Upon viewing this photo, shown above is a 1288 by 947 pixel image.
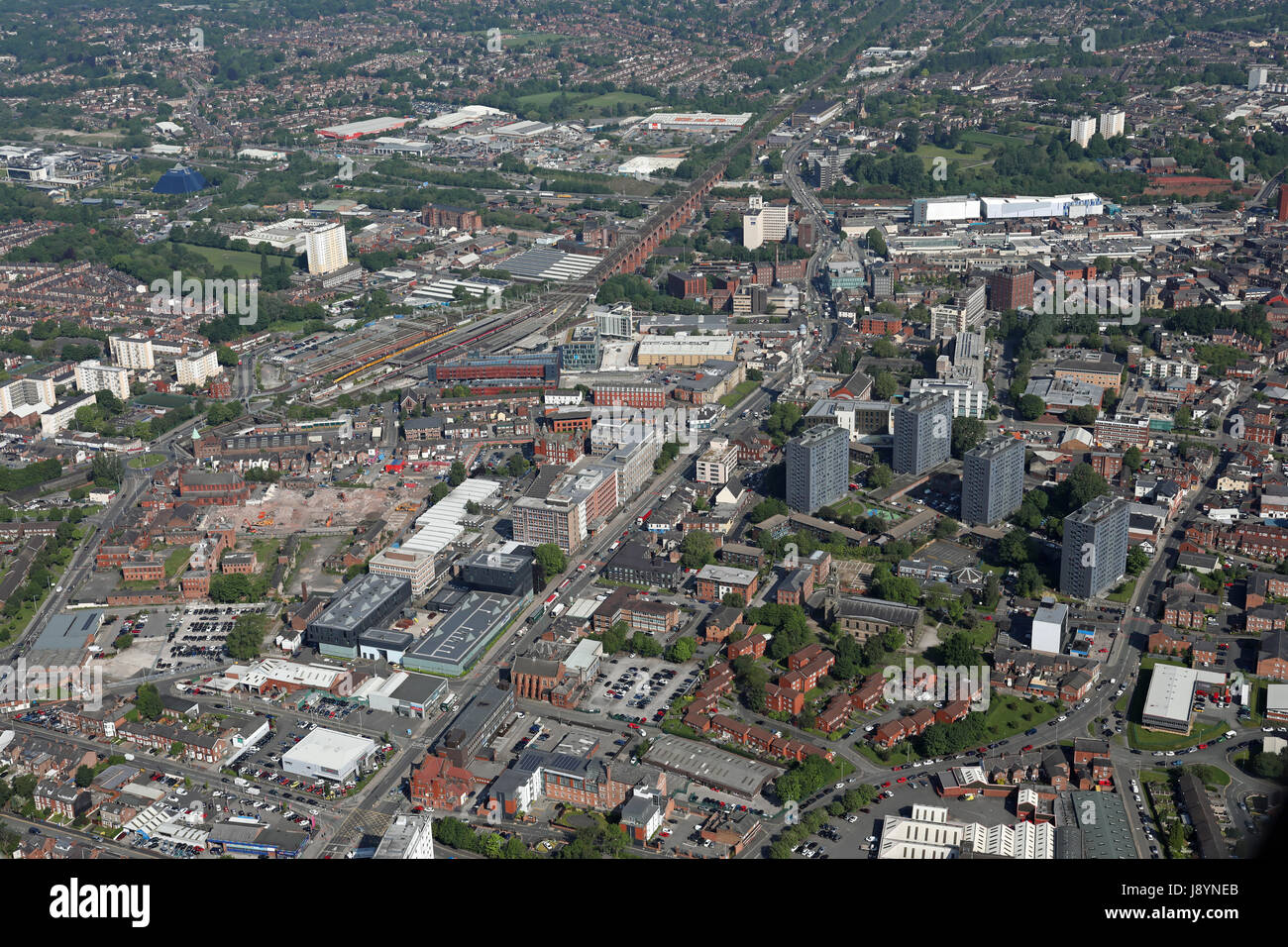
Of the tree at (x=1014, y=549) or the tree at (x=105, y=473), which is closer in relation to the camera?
the tree at (x=1014, y=549)

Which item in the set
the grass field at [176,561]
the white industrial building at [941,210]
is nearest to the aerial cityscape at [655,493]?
the white industrial building at [941,210]

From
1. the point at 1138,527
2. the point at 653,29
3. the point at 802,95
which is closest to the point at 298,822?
the point at 1138,527

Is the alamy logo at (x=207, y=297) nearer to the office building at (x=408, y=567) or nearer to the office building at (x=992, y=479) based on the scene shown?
the office building at (x=408, y=567)

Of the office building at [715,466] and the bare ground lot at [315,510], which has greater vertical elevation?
the office building at [715,466]
